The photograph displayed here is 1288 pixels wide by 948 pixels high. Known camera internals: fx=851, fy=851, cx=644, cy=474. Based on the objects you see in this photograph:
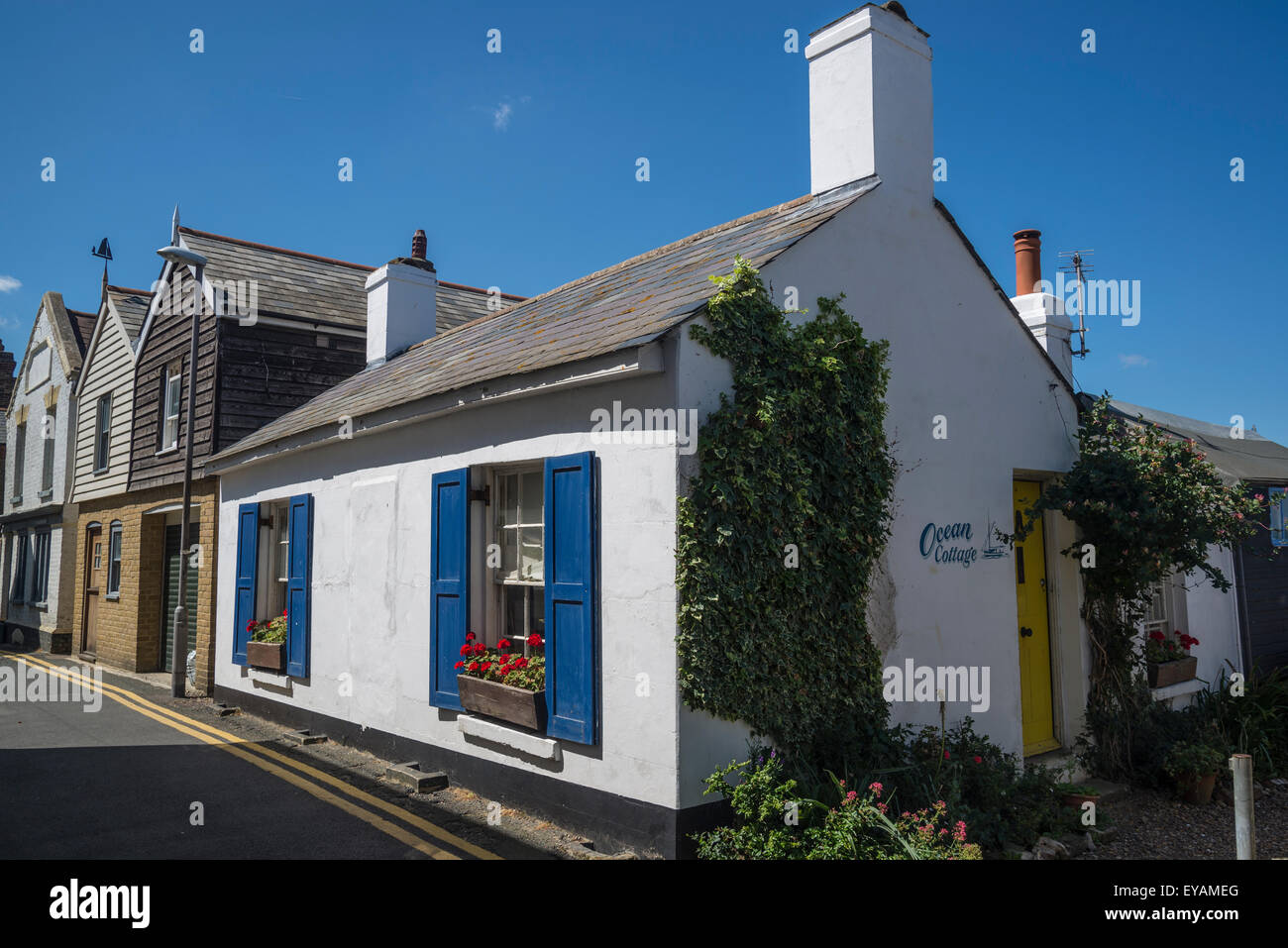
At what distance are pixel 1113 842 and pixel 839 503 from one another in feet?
10.6

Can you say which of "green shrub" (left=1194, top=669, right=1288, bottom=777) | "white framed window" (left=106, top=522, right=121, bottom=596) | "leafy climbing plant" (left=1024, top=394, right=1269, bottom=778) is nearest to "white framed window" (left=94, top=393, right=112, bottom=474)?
"white framed window" (left=106, top=522, right=121, bottom=596)

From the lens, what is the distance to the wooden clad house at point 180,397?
1294cm

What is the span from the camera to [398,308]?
13.1 metres

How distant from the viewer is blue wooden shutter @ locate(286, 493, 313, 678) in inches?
376

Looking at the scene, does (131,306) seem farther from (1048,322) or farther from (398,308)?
(1048,322)

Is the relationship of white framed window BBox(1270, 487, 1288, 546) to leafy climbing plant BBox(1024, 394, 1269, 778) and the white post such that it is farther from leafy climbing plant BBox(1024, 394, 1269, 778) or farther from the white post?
the white post

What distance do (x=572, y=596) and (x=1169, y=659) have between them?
676 centimetres

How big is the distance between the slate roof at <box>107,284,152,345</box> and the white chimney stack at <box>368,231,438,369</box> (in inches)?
258

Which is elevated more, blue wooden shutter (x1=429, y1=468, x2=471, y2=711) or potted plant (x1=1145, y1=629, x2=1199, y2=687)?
blue wooden shutter (x1=429, y1=468, x2=471, y2=711)

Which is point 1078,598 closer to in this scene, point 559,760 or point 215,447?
point 559,760

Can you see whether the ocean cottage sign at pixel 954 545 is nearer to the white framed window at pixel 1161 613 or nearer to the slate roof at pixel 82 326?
the white framed window at pixel 1161 613
